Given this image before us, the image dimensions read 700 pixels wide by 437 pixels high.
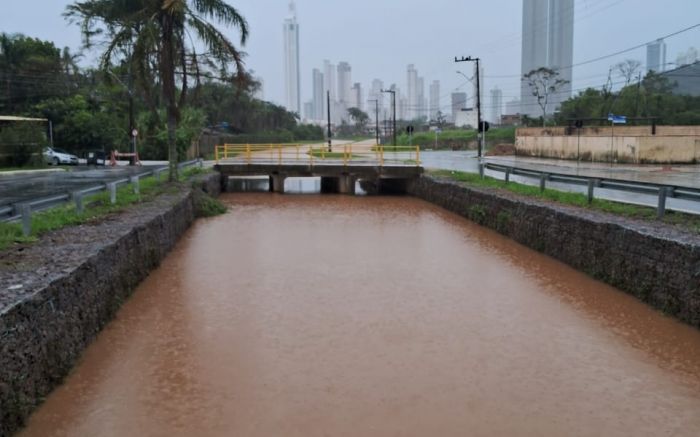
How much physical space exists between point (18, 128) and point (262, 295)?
99.5 ft

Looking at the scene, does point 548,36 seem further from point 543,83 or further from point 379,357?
point 379,357

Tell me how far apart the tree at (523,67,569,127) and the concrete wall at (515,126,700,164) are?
110 feet

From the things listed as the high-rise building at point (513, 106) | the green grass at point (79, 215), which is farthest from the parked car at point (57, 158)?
the high-rise building at point (513, 106)

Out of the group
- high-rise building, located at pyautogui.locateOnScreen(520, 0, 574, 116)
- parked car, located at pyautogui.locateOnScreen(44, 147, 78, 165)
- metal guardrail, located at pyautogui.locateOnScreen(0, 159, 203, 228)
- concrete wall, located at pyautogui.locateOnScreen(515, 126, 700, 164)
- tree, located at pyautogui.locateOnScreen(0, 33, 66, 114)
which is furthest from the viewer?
high-rise building, located at pyautogui.locateOnScreen(520, 0, 574, 116)

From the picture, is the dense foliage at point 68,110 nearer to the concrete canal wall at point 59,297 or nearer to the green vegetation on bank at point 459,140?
the concrete canal wall at point 59,297

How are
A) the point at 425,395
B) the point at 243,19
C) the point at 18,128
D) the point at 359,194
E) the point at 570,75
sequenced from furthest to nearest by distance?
the point at 570,75 → the point at 18,128 → the point at 359,194 → the point at 243,19 → the point at 425,395

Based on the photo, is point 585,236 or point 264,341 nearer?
point 264,341

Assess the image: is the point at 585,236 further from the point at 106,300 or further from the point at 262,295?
the point at 106,300

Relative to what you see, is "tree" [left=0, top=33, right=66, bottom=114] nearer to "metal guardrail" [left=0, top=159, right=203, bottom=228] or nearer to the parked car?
the parked car

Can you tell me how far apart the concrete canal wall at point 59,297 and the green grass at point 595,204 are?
9020 mm

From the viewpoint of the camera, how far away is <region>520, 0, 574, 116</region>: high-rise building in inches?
2258

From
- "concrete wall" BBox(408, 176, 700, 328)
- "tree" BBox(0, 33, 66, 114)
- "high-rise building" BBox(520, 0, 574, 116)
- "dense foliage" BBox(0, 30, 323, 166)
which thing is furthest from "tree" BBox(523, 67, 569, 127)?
"concrete wall" BBox(408, 176, 700, 328)

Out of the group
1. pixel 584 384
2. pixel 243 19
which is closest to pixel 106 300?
pixel 584 384

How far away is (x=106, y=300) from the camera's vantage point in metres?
9.62
